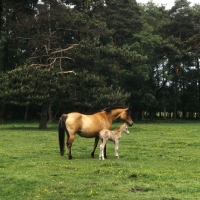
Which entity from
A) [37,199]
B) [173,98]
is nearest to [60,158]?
[37,199]

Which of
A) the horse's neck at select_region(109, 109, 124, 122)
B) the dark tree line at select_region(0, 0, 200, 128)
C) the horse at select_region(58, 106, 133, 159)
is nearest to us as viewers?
the horse at select_region(58, 106, 133, 159)

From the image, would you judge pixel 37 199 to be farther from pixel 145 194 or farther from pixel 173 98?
pixel 173 98

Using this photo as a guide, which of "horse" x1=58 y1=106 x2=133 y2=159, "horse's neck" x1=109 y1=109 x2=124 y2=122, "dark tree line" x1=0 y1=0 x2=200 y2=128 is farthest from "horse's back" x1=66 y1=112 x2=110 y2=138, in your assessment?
"dark tree line" x1=0 y1=0 x2=200 y2=128

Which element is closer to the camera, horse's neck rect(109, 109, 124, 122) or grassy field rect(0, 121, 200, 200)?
grassy field rect(0, 121, 200, 200)

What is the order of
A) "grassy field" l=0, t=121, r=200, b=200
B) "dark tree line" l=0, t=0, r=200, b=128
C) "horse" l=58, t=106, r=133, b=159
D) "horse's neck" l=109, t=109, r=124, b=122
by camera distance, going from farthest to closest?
"dark tree line" l=0, t=0, r=200, b=128 → "horse's neck" l=109, t=109, r=124, b=122 → "horse" l=58, t=106, r=133, b=159 → "grassy field" l=0, t=121, r=200, b=200

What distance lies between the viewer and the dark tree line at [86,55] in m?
35.0

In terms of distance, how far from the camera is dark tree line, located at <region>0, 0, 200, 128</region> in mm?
35031

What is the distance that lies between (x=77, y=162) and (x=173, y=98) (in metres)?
53.0

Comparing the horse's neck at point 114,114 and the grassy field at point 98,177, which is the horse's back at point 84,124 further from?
the grassy field at point 98,177

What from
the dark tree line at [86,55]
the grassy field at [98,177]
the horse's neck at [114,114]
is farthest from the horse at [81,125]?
the dark tree line at [86,55]

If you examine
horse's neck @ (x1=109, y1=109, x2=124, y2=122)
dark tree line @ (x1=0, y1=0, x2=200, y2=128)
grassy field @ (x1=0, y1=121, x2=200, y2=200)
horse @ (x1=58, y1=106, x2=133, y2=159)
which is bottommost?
grassy field @ (x1=0, y1=121, x2=200, y2=200)

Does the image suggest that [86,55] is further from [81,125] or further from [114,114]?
[81,125]

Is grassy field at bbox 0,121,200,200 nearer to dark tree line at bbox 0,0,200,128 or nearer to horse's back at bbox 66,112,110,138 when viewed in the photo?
horse's back at bbox 66,112,110,138

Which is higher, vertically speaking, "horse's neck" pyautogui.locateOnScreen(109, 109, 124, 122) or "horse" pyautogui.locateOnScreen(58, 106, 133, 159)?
"horse's neck" pyautogui.locateOnScreen(109, 109, 124, 122)
